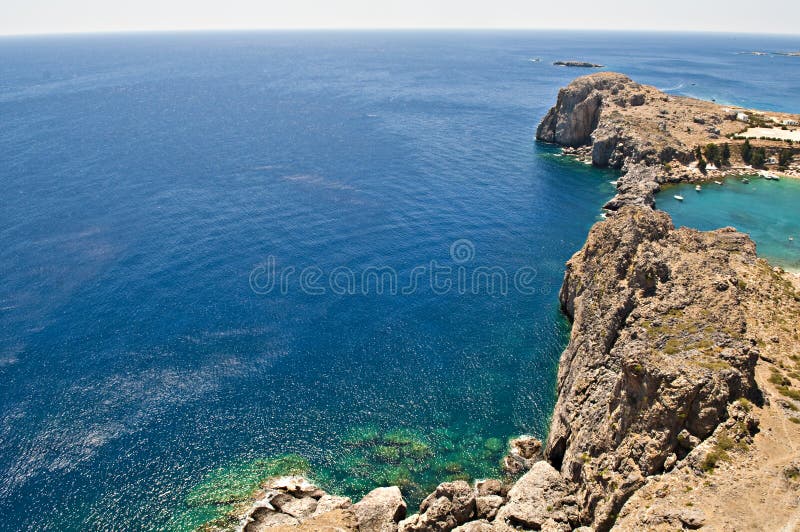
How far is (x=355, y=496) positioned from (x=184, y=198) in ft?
329

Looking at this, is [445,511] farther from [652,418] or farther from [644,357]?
[644,357]

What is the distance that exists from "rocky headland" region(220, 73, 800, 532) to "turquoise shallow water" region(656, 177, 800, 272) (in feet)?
146

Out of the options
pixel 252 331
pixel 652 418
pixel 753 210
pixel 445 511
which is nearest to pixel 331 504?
pixel 445 511

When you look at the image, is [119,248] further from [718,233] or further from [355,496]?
[718,233]

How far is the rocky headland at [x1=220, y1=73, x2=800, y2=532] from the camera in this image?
3625 centimetres

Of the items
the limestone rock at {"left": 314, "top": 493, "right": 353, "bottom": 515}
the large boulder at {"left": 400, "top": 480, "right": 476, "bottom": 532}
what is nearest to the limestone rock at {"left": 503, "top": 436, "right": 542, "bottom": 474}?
the large boulder at {"left": 400, "top": 480, "right": 476, "bottom": 532}

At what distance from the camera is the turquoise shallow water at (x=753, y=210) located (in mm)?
100062

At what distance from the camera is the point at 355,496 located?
5288 cm

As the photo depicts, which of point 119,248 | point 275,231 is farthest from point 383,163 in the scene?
point 119,248

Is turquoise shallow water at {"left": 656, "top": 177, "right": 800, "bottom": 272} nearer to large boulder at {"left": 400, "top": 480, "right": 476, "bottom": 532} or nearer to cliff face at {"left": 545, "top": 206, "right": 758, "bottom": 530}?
cliff face at {"left": 545, "top": 206, "right": 758, "bottom": 530}

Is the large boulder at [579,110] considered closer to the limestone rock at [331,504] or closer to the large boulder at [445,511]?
the large boulder at [445,511]

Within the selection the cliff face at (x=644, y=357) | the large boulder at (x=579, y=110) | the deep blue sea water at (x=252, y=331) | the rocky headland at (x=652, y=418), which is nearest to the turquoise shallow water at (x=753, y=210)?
the deep blue sea water at (x=252, y=331)

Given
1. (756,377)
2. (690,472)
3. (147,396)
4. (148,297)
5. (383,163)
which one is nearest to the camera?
(690,472)

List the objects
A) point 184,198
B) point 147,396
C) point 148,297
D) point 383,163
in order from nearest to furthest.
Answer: point 147,396
point 148,297
point 184,198
point 383,163
